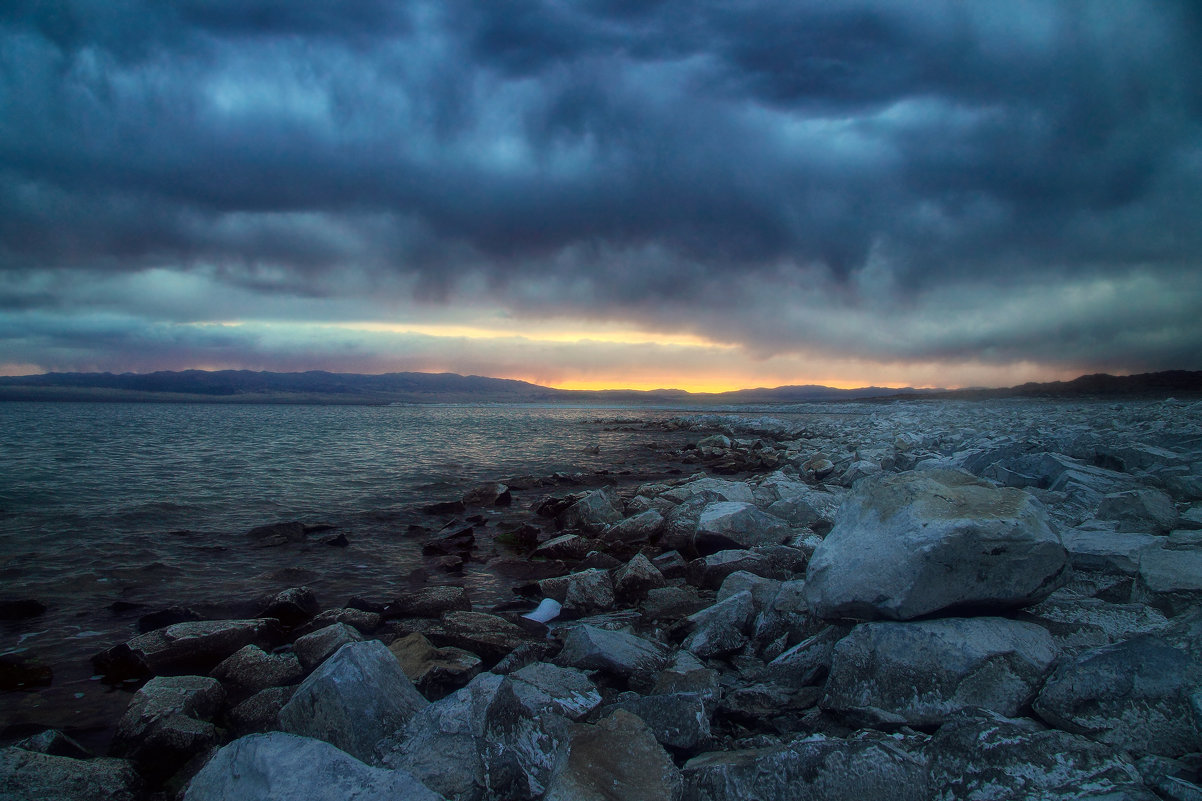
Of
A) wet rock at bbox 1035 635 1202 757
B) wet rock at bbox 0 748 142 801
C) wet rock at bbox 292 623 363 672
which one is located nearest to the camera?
wet rock at bbox 1035 635 1202 757

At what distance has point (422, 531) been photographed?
11875mm

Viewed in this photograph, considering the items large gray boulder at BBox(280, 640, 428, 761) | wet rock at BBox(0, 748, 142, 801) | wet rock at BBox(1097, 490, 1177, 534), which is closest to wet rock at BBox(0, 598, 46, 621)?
wet rock at BBox(0, 748, 142, 801)

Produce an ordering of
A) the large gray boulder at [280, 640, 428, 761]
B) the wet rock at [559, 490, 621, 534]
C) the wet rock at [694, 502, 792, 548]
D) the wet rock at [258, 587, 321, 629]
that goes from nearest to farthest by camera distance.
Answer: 1. the large gray boulder at [280, 640, 428, 761]
2. the wet rock at [258, 587, 321, 629]
3. the wet rock at [694, 502, 792, 548]
4. the wet rock at [559, 490, 621, 534]

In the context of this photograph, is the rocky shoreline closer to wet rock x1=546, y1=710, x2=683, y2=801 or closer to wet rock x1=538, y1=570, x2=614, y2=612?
wet rock x1=546, y1=710, x2=683, y2=801

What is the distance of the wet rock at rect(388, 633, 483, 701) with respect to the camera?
450cm

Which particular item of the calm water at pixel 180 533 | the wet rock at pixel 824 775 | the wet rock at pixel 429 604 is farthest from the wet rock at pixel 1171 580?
the calm water at pixel 180 533

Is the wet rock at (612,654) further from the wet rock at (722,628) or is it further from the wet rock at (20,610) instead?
the wet rock at (20,610)

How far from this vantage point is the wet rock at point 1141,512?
5555mm

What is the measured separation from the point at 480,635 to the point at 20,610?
20.1 feet

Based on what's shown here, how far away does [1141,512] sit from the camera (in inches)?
224

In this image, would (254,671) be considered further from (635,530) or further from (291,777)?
(635,530)

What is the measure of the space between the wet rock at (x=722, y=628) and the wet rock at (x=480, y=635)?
1664 millimetres

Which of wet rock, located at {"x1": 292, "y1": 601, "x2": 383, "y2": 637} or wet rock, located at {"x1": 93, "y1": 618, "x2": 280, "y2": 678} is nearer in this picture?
wet rock, located at {"x1": 93, "y1": 618, "x2": 280, "y2": 678}

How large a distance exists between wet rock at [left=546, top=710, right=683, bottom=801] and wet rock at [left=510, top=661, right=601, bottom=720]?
1.37 feet
